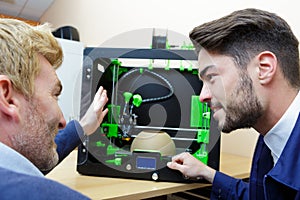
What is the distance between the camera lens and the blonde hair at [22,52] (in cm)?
62

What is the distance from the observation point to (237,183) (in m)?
1.17

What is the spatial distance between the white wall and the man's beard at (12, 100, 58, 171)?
3.49 feet

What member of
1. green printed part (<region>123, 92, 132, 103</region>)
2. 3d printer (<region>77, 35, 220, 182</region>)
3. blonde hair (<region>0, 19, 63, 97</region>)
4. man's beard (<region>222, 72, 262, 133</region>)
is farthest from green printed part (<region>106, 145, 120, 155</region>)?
blonde hair (<region>0, 19, 63, 97</region>)

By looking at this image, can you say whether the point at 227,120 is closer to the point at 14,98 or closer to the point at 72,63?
the point at 14,98

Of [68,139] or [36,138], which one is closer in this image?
[36,138]

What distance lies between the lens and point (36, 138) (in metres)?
0.67

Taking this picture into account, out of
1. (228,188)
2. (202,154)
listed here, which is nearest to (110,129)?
(202,154)

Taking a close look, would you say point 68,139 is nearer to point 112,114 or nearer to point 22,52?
point 112,114

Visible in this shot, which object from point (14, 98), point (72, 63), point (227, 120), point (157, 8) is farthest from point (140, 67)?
point (157, 8)

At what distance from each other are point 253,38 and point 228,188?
0.51 meters

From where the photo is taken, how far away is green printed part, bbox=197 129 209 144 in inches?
45.3

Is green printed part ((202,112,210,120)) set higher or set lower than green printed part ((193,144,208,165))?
higher

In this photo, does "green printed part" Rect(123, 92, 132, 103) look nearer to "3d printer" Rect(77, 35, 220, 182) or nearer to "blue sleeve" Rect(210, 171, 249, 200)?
"3d printer" Rect(77, 35, 220, 182)

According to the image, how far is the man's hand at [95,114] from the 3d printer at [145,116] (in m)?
0.02
